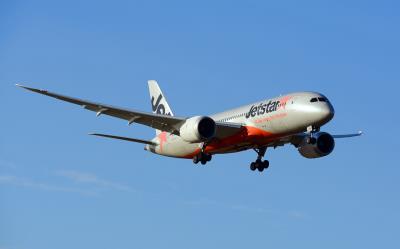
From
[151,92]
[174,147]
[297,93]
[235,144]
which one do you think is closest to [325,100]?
[297,93]

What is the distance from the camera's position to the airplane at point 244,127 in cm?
5472

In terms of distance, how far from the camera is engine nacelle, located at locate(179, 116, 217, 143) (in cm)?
5719

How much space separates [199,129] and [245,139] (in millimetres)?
3033

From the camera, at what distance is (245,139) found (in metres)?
57.8

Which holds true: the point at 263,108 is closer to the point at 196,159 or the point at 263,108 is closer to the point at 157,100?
the point at 196,159

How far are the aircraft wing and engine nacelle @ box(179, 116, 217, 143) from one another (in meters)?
0.64

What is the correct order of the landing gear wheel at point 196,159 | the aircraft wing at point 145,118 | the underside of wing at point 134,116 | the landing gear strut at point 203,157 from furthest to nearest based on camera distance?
1. the landing gear wheel at point 196,159
2. the landing gear strut at point 203,157
3. the aircraft wing at point 145,118
4. the underside of wing at point 134,116

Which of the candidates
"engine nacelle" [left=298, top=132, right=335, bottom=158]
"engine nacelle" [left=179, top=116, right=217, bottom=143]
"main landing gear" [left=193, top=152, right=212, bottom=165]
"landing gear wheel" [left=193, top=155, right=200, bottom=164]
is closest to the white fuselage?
"main landing gear" [left=193, top=152, right=212, bottom=165]

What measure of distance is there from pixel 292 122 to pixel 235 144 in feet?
17.1

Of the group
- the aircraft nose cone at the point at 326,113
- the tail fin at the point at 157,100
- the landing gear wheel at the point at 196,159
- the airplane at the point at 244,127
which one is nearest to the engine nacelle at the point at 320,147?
the airplane at the point at 244,127

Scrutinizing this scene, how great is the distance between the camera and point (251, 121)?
57.7 metres

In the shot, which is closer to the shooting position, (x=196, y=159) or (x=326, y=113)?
(x=326, y=113)

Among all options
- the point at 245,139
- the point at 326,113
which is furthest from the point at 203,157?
the point at 326,113

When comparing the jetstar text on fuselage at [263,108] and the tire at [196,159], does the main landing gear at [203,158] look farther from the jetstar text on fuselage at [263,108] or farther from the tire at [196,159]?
the jetstar text on fuselage at [263,108]
